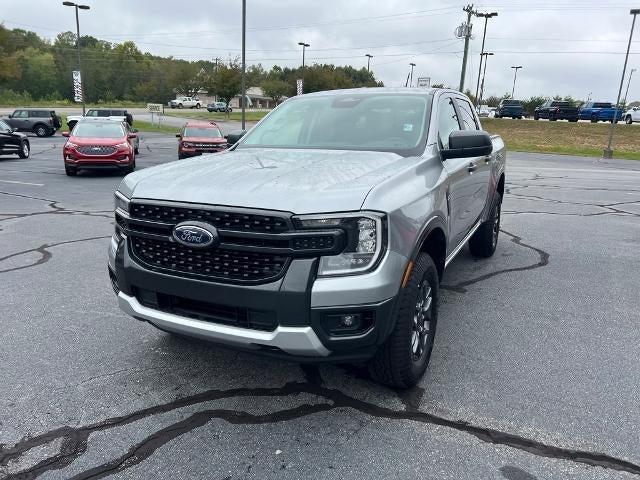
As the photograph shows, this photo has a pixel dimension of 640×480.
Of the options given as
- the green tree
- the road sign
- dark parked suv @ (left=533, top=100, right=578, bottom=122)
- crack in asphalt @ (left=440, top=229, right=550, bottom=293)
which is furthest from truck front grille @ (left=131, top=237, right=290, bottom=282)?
the green tree

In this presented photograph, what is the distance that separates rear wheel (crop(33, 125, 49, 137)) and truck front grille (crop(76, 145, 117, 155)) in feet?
75.5

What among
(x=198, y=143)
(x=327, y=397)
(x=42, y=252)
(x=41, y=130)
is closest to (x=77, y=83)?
(x=41, y=130)

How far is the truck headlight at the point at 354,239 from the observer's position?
253cm

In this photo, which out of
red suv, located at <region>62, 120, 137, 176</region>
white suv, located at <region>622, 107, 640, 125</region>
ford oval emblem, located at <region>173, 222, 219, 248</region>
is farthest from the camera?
white suv, located at <region>622, 107, 640, 125</region>

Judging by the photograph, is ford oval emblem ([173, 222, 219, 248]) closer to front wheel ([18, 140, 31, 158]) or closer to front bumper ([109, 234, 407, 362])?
front bumper ([109, 234, 407, 362])

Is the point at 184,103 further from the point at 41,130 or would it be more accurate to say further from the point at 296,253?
the point at 296,253

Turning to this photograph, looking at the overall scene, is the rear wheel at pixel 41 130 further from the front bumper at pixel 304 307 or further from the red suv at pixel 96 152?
the front bumper at pixel 304 307

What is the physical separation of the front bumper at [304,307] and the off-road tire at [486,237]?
3.69 m

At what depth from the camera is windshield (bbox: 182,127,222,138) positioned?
62.6 feet

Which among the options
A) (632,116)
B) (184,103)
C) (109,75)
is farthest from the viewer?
(109,75)

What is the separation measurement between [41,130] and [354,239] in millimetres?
36628

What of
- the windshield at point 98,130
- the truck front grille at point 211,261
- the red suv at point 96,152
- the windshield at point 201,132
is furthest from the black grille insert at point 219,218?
the windshield at point 201,132

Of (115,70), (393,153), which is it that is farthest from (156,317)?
(115,70)

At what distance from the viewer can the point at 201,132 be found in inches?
759
